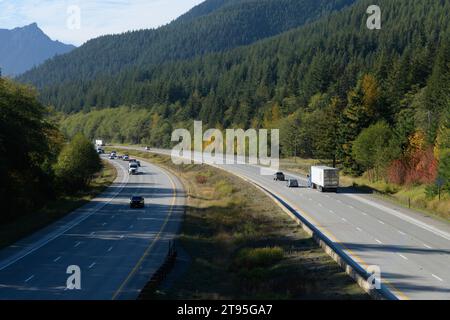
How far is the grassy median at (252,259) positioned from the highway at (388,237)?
1653 mm

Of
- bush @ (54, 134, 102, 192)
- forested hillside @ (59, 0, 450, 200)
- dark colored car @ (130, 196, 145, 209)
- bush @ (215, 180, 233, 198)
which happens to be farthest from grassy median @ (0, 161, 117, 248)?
forested hillside @ (59, 0, 450, 200)

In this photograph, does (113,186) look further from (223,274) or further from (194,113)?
(194,113)

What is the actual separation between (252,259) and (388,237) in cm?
1015

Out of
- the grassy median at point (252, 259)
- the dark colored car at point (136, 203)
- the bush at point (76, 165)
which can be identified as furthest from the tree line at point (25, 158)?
the grassy median at point (252, 259)

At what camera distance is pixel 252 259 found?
2973 centimetres

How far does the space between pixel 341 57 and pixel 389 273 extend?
168 metres

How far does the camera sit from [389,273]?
25.3 meters

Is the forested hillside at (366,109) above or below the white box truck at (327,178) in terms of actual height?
above

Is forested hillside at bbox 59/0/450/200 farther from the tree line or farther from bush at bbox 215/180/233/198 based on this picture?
the tree line

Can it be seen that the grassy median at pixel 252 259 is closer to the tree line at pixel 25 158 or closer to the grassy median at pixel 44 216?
the grassy median at pixel 44 216

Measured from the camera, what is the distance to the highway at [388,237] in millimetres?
23652

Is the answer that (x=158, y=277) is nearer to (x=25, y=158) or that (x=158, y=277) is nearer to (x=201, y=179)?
(x=25, y=158)

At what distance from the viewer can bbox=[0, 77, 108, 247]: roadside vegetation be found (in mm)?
45875
